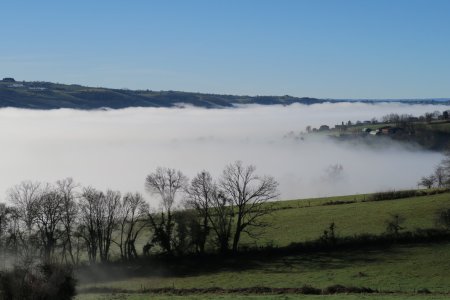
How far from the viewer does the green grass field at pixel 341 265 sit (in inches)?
1772

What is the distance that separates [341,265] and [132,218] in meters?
27.3

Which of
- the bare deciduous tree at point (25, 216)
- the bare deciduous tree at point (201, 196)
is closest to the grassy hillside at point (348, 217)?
the bare deciduous tree at point (201, 196)

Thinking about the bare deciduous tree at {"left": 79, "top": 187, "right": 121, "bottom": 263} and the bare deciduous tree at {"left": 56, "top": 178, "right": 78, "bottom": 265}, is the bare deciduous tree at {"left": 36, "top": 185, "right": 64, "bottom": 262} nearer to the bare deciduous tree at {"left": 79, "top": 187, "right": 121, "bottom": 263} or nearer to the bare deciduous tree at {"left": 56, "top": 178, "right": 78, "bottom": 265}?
the bare deciduous tree at {"left": 56, "top": 178, "right": 78, "bottom": 265}

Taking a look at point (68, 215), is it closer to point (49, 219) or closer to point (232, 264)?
point (49, 219)

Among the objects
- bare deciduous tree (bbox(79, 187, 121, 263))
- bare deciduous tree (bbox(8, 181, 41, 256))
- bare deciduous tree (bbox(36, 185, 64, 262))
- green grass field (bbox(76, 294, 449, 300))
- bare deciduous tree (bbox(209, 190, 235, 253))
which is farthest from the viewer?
bare deciduous tree (bbox(79, 187, 121, 263))

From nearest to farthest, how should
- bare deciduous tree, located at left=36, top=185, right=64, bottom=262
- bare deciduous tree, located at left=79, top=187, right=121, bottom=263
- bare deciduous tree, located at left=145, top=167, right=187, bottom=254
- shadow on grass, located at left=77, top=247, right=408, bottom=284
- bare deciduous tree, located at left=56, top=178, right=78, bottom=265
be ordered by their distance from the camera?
shadow on grass, located at left=77, top=247, right=408, bottom=284, bare deciduous tree, located at left=36, top=185, right=64, bottom=262, bare deciduous tree, located at left=56, top=178, right=78, bottom=265, bare deciduous tree, located at left=145, top=167, right=187, bottom=254, bare deciduous tree, located at left=79, top=187, right=121, bottom=263

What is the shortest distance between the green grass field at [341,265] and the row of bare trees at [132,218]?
5147mm

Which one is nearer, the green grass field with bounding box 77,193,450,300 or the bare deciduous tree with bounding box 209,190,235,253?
the green grass field with bounding box 77,193,450,300

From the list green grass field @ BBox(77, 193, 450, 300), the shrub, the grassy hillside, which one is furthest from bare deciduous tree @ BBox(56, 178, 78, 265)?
the shrub

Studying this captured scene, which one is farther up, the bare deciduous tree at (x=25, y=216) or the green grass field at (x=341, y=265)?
the bare deciduous tree at (x=25, y=216)

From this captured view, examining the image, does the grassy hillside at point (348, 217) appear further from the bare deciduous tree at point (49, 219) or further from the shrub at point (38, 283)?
the shrub at point (38, 283)

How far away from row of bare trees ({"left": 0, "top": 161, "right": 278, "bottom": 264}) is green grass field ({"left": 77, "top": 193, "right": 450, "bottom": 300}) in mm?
5147

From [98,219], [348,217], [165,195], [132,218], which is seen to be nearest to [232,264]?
[165,195]

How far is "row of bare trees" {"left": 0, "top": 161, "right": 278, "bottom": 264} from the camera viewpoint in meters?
63.3
